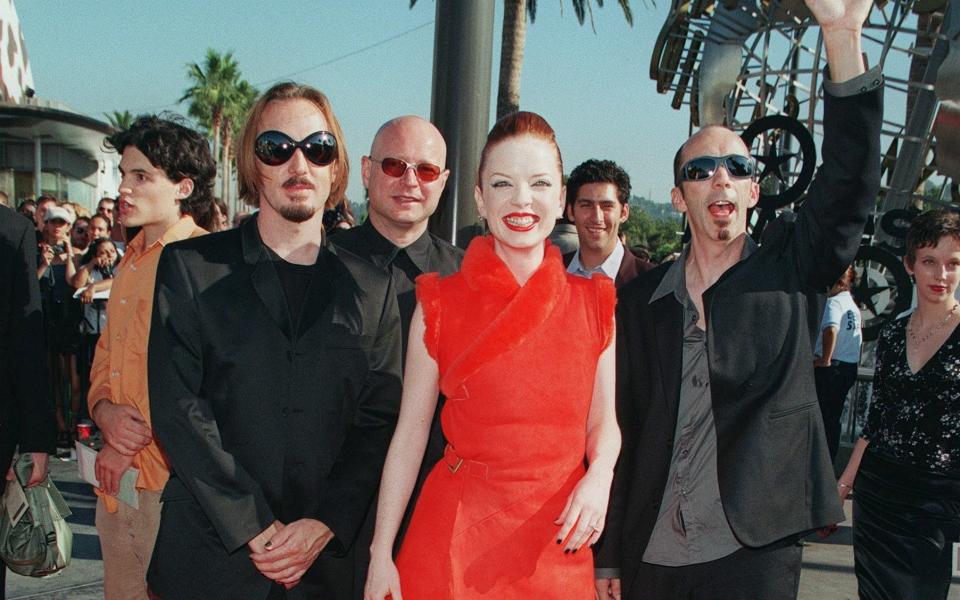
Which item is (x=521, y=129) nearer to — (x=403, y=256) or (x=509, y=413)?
(x=509, y=413)

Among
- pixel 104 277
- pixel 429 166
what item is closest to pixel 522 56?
pixel 104 277

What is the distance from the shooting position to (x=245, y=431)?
7.66ft

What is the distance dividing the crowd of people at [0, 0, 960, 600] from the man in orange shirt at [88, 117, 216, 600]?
12 millimetres

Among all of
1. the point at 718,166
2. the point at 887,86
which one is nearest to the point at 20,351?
the point at 718,166

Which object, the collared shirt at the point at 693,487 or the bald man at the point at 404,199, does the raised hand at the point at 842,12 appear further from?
the bald man at the point at 404,199

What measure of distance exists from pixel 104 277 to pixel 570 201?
5451 millimetres

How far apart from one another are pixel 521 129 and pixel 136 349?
1725 mm

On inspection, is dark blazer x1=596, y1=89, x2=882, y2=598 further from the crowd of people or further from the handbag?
the handbag

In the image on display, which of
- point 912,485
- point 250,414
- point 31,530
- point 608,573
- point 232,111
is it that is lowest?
point 31,530

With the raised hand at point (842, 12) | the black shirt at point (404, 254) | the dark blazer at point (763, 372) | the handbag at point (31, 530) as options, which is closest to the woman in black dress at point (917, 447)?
the dark blazer at point (763, 372)

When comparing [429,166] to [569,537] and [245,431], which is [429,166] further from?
[569,537]

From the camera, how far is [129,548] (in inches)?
118

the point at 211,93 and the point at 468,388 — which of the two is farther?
the point at 211,93

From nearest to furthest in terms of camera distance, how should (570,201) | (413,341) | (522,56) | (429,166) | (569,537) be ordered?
(569,537)
(413,341)
(429,166)
(570,201)
(522,56)
